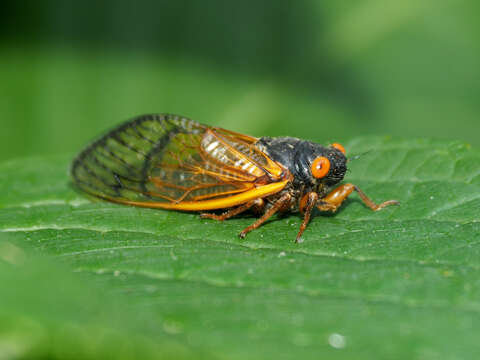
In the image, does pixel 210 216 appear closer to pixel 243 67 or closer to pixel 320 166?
pixel 320 166

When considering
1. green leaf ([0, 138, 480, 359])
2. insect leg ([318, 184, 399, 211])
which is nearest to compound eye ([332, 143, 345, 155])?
green leaf ([0, 138, 480, 359])

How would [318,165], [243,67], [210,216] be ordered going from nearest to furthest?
[210,216]
[318,165]
[243,67]

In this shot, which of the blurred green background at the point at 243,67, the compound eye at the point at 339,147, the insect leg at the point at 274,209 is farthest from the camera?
the blurred green background at the point at 243,67

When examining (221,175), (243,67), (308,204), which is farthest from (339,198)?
(243,67)

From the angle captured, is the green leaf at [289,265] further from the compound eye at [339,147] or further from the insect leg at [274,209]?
the compound eye at [339,147]

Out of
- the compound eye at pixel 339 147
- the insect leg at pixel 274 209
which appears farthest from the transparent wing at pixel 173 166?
the compound eye at pixel 339 147

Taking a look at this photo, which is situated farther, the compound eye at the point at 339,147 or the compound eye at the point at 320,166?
the compound eye at the point at 339,147

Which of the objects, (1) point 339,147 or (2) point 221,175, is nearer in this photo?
(2) point 221,175
